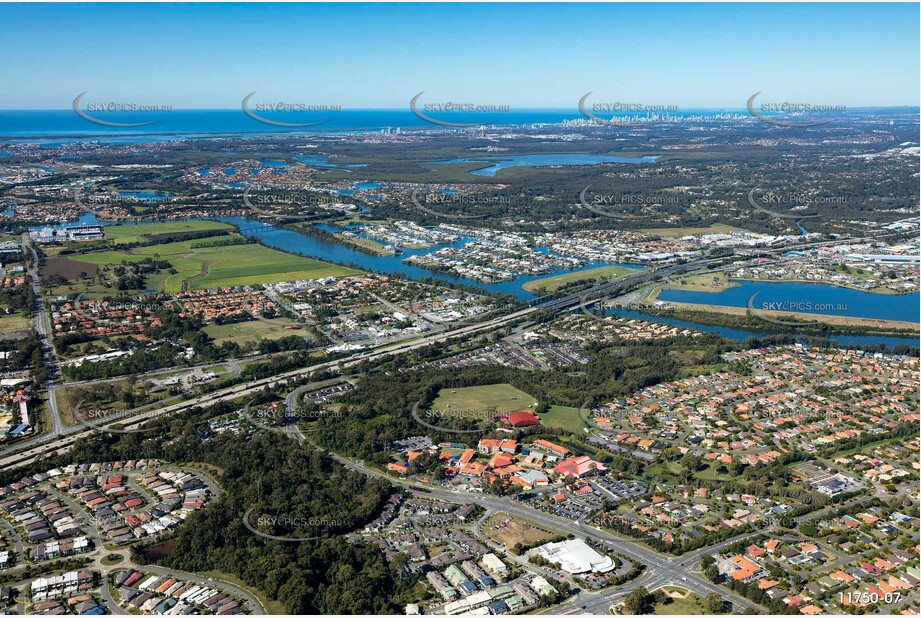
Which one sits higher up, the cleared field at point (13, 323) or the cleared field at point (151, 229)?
the cleared field at point (151, 229)

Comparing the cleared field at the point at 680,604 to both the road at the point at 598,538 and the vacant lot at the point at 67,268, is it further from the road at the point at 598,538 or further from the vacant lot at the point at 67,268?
the vacant lot at the point at 67,268

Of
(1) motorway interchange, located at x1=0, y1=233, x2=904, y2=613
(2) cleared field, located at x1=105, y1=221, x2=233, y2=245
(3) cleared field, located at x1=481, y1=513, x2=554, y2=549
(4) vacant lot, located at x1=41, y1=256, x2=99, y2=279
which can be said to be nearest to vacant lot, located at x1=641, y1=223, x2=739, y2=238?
(1) motorway interchange, located at x1=0, y1=233, x2=904, y2=613

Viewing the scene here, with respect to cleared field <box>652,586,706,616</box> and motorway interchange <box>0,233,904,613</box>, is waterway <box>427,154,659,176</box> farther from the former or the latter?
cleared field <box>652,586,706,616</box>

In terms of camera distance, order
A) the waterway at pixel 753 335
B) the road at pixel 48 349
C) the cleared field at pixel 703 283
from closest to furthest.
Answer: the road at pixel 48 349
the waterway at pixel 753 335
the cleared field at pixel 703 283

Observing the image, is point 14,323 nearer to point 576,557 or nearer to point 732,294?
point 576,557

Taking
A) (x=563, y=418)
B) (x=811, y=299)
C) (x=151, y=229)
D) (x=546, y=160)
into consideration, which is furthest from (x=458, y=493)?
(x=546, y=160)

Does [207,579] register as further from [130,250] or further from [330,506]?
[130,250]

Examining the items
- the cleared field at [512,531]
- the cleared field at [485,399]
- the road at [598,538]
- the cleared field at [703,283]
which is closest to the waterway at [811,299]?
the cleared field at [703,283]
